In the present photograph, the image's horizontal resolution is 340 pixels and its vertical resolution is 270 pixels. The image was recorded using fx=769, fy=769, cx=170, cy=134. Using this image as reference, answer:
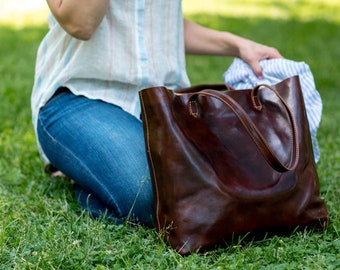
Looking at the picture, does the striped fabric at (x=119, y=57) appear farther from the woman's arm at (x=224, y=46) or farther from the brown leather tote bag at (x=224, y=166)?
the brown leather tote bag at (x=224, y=166)

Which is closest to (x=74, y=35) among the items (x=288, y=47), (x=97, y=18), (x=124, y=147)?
(x=97, y=18)

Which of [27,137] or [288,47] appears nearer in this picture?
[27,137]

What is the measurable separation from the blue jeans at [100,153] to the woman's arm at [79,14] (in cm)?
27

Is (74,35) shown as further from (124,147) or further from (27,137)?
(27,137)

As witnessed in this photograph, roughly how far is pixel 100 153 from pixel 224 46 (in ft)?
2.31

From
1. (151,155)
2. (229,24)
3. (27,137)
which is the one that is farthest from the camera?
(229,24)

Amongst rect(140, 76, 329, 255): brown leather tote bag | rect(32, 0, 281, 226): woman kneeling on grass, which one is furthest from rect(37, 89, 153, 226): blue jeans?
rect(140, 76, 329, 255): brown leather tote bag

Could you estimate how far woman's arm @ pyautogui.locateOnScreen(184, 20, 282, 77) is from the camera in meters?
2.80

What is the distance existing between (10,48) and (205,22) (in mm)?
2683

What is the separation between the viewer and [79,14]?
8.25ft

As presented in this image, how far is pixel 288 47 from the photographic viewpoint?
21.9ft

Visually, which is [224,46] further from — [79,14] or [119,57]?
[79,14]

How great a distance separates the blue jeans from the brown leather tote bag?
0.18 metres

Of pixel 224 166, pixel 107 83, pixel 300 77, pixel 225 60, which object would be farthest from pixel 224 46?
pixel 225 60
